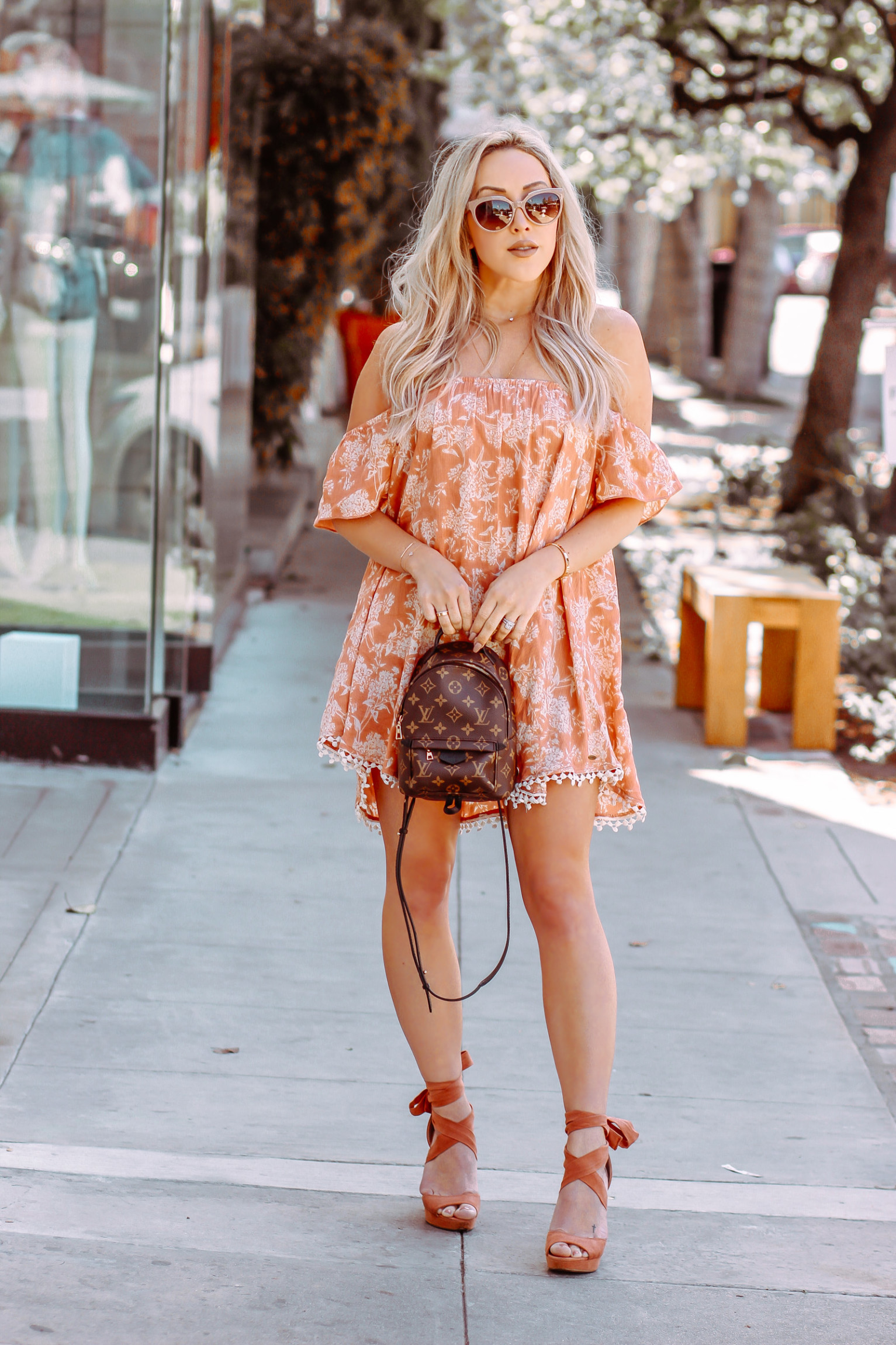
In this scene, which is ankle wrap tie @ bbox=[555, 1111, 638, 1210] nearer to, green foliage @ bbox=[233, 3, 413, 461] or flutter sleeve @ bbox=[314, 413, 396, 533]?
flutter sleeve @ bbox=[314, 413, 396, 533]

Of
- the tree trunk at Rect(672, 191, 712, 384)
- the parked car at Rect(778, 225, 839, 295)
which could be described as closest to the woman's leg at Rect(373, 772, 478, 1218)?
the tree trunk at Rect(672, 191, 712, 384)

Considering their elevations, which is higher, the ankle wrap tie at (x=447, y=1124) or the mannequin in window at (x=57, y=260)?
the mannequin in window at (x=57, y=260)

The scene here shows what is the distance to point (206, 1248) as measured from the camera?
267 centimetres

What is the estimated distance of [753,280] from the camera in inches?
792

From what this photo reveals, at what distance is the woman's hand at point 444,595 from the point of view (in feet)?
8.72

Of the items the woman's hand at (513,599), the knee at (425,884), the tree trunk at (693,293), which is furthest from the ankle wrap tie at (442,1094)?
the tree trunk at (693,293)

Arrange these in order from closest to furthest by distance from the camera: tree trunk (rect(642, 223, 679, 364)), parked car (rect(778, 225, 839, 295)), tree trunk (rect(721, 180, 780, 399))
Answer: tree trunk (rect(721, 180, 780, 399)), tree trunk (rect(642, 223, 679, 364)), parked car (rect(778, 225, 839, 295))

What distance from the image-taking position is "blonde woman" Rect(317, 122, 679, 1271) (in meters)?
2.72

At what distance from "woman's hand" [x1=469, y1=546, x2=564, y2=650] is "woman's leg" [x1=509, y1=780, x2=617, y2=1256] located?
29cm

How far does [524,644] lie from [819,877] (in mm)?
2488

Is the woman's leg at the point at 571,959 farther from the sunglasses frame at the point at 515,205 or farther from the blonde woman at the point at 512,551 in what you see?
the sunglasses frame at the point at 515,205

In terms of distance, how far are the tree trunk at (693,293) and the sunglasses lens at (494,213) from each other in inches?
782

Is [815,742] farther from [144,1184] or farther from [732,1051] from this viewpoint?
[144,1184]

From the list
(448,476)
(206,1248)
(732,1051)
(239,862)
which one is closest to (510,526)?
(448,476)
